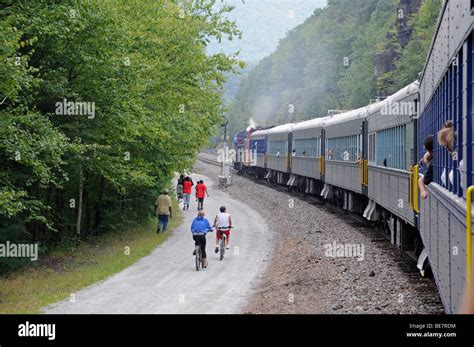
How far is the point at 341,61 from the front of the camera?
4508 inches

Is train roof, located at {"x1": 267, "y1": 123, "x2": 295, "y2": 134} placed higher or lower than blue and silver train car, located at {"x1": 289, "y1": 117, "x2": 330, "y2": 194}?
higher

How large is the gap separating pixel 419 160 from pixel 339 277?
110 inches

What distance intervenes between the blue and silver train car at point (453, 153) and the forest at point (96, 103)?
30.2 feet

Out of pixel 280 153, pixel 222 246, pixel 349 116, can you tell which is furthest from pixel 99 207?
pixel 280 153

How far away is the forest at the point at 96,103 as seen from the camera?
58.9 ft

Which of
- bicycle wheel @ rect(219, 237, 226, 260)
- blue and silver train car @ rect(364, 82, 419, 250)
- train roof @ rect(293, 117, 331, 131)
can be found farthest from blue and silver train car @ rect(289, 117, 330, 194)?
bicycle wheel @ rect(219, 237, 226, 260)

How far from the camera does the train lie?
6.19 meters

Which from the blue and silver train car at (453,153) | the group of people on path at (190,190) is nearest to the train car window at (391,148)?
the blue and silver train car at (453,153)

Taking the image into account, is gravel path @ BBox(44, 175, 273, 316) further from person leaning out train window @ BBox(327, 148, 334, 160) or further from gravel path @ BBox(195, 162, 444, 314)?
person leaning out train window @ BBox(327, 148, 334, 160)

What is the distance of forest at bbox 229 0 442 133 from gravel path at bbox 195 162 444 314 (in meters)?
46.9

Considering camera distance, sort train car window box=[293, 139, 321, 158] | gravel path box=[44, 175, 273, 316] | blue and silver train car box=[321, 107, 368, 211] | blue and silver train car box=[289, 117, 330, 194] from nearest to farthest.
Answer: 1. gravel path box=[44, 175, 273, 316]
2. blue and silver train car box=[321, 107, 368, 211]
3. blue and silver train car box=[289, 117, 330, 194]
4. train car window box=[293, 139, 321, 158]

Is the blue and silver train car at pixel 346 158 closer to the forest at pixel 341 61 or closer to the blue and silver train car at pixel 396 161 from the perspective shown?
the blue and silver train car at pixel 396 161

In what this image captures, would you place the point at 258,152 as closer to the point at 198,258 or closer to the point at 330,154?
the point at 330,154
